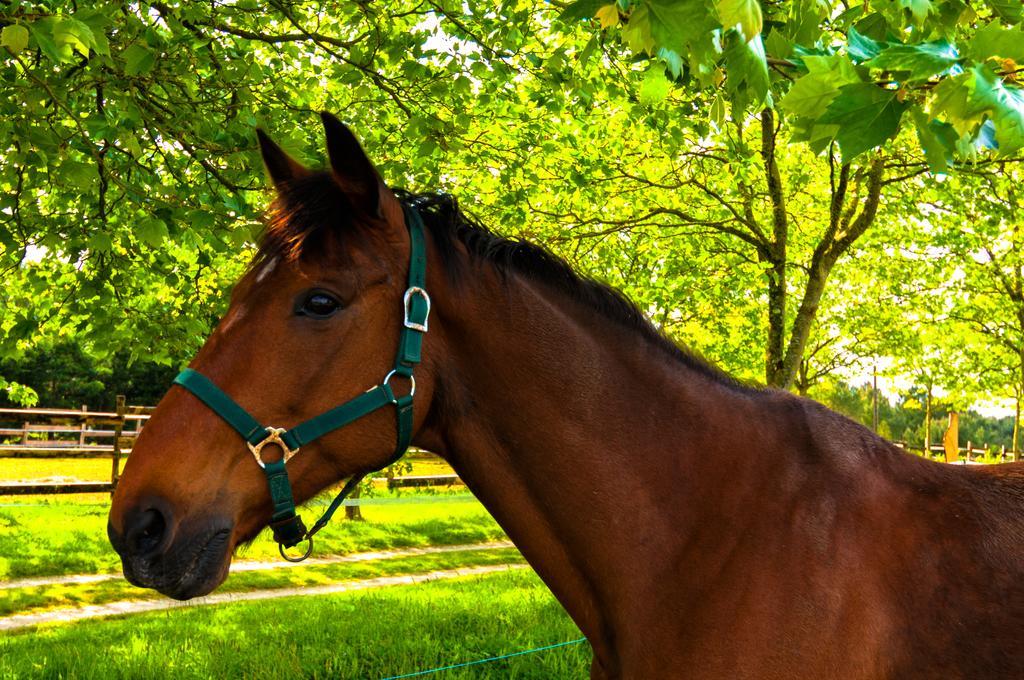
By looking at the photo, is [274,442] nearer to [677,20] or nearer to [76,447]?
[677,20]

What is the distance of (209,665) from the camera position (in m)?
5.98

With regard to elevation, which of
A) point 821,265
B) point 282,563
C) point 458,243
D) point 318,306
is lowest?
point 282,563

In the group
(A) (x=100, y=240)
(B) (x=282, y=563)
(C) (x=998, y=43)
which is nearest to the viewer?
(C) (x=998, y=43)

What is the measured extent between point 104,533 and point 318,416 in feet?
38.2

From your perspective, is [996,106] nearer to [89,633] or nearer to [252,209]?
[252,209]

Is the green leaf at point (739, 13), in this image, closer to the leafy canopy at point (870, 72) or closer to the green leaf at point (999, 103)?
the leafy canopy at point (870, 72)

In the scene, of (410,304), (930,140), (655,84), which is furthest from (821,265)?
(410,304)

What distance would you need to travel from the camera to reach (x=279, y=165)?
255cm

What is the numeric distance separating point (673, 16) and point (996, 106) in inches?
29.1

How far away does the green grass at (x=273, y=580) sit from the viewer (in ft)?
29.5

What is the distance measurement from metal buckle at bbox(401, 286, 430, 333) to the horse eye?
195 mm

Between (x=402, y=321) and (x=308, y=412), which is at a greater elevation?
(x=402, y=321)

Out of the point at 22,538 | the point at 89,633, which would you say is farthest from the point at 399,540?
the point at 89,633

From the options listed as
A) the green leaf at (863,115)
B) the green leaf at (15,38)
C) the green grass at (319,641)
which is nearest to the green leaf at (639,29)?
the green leaf at (863,115)
